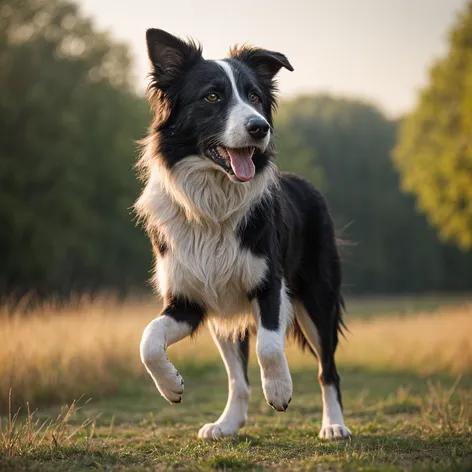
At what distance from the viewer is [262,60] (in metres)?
5.96

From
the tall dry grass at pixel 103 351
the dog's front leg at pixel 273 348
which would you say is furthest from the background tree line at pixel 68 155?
the dog's front leg at pixel 273 348

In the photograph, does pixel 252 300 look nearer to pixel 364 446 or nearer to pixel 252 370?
pixel 364 446

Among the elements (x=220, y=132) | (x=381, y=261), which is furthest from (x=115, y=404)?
(x=381, y=261)

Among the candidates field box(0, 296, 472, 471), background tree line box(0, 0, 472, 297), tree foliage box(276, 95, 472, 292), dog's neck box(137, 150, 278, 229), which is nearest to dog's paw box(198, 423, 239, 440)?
field box(0, 296, 472, 471)

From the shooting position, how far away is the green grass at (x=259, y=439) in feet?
14.7

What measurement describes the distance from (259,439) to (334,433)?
0.63 m

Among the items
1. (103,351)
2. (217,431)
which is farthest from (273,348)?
(103,351)

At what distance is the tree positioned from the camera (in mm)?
24062

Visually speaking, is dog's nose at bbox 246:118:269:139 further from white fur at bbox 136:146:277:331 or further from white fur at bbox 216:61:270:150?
white fur at bbox 136:146:277:331

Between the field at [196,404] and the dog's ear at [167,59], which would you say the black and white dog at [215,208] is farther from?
the field at [196,404]

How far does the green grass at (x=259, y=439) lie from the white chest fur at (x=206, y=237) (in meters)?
1.16

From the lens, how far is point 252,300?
5.44 meters

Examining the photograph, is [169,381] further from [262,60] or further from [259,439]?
[262,60]

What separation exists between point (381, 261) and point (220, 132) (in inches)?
1888
